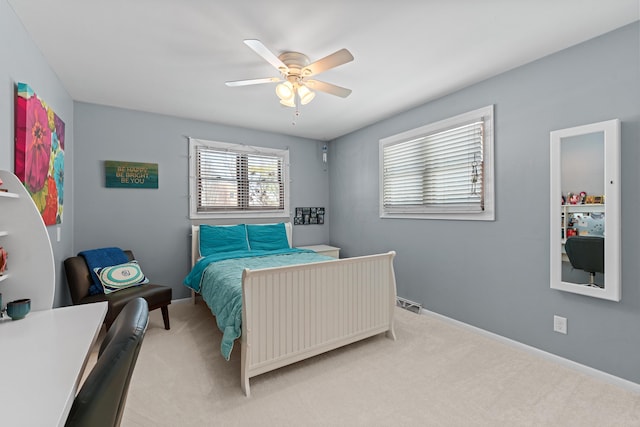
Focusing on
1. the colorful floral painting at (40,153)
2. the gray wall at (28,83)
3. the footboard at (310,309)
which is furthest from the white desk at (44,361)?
the colorful floral painting at (40,153)

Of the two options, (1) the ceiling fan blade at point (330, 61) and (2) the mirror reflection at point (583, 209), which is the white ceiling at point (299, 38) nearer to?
(1) the ceiling fan blade at point (330, 61)

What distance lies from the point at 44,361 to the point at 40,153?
1.78 metres

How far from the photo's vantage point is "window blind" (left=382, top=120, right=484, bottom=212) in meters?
2.78

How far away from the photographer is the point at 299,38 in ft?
6.60

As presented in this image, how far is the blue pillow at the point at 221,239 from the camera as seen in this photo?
357 centimetres

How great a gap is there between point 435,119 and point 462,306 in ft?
6.47

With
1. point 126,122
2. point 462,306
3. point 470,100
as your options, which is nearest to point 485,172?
point 470,100

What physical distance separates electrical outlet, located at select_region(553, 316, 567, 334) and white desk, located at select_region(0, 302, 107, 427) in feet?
9.46

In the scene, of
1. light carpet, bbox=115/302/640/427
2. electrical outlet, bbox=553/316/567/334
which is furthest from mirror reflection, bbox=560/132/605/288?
light carpet, bbox=115/302/640/427

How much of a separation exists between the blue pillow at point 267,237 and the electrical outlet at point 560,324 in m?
2.96

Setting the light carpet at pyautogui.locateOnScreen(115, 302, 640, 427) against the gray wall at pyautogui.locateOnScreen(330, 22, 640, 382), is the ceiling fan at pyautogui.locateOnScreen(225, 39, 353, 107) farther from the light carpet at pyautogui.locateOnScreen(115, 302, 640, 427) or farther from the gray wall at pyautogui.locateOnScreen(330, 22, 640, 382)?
the light carpet at pyautogui.locateOnScreen(115, 302, 640, 427)

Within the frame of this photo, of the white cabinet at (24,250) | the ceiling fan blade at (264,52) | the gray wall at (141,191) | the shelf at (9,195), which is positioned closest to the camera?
the shelf at (9,195)

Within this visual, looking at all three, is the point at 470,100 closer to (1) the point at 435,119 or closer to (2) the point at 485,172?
(1) the point at 435,119

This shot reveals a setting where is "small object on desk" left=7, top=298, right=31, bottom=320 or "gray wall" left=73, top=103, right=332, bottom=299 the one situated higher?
"gray wall" left=73, top=103, right=332, bottom=299
